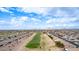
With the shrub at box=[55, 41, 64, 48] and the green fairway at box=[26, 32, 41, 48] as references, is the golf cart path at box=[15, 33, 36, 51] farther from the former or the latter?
the shrub at box=[55, 41, 64, 48]

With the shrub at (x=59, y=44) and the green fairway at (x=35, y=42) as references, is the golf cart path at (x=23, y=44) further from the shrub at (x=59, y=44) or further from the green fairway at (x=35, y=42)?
the shrub at (x=59, y=44)

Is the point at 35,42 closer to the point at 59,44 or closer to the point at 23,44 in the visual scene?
the point at 23,44

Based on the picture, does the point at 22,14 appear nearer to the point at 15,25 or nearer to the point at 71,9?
the point at 15,25

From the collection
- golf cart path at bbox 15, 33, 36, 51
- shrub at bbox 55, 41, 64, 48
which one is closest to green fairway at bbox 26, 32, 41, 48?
golf cart path at bbox 15, 33, 36, 51

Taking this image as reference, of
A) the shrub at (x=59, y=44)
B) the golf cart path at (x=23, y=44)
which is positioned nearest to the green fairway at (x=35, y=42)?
the golf cart path at (x=23, y=44)

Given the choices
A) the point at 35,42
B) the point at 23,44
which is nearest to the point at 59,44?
the point at 35,42
